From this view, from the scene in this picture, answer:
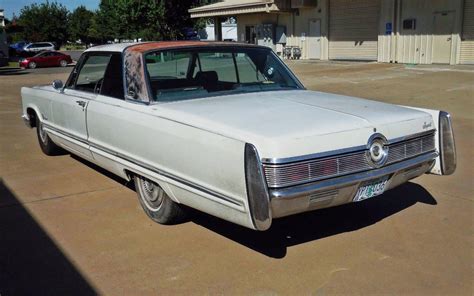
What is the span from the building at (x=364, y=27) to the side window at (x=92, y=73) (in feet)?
66.5

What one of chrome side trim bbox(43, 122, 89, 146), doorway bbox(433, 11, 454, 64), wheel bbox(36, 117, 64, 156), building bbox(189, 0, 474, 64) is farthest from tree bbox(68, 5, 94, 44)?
chrome side trim bbox(43, 122, 89, 146)

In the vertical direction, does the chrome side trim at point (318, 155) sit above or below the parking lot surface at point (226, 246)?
above

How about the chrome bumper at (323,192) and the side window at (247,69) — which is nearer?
the chrome bumper at (323,192)

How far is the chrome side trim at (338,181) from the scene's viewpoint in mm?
3396

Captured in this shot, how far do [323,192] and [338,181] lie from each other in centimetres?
14

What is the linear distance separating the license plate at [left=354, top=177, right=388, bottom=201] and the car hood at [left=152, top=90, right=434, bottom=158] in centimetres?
33

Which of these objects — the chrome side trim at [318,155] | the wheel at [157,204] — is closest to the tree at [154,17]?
the wheel at [157,204]

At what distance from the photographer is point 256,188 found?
3.34 meters

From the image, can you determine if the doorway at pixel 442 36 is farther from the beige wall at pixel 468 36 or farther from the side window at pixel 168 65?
the side window at pixel 168 65

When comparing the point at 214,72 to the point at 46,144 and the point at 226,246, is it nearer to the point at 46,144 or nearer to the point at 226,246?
the point at 226,246

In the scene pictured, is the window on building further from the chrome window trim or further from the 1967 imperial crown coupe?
the chrome window trim

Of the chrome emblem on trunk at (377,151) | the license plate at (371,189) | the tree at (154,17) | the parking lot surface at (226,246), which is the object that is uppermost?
the tree at (154,17)

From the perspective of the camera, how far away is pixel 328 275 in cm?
364

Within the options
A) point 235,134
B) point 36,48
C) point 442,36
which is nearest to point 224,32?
point 36,48
